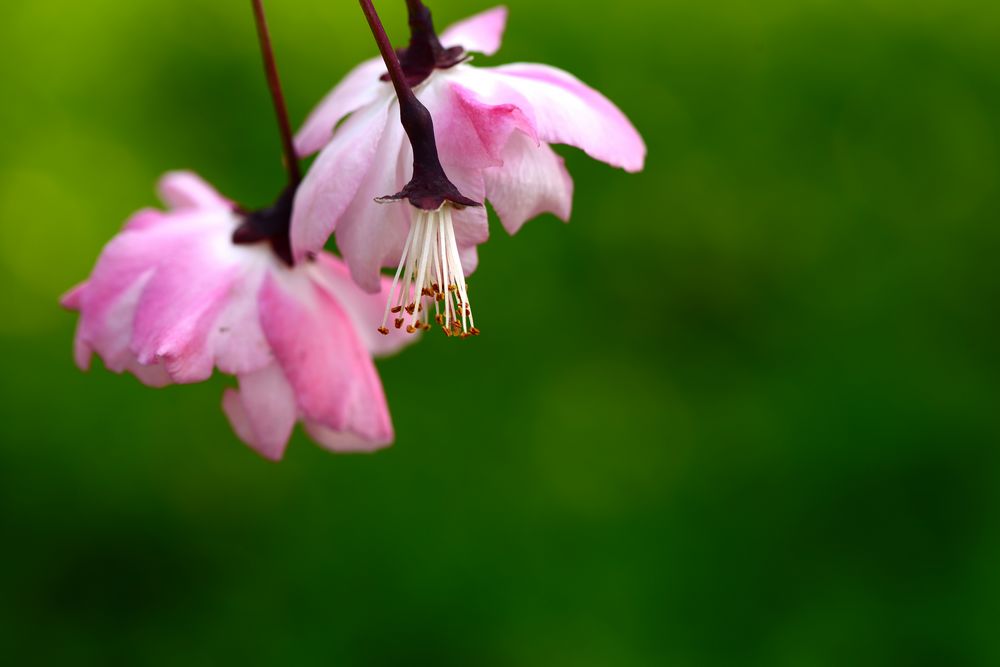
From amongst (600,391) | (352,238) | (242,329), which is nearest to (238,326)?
(242,329)

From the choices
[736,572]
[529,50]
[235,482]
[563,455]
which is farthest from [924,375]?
[235,482]

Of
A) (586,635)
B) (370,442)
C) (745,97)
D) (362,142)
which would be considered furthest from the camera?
(745,97)

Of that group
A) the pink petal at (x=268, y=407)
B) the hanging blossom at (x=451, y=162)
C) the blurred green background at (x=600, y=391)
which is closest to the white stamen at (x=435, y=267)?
the hanging blossom at (x=451, y=162)

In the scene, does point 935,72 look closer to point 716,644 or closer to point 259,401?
point 716,644

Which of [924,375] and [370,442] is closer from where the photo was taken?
[370,442]

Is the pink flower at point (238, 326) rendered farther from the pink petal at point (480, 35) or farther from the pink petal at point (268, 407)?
the pink petal at point (480, 35)

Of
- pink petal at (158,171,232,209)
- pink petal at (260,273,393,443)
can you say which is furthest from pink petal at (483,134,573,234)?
pink petal at (158,171,232,209)

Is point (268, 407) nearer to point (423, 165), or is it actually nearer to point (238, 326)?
point (238, 326)
